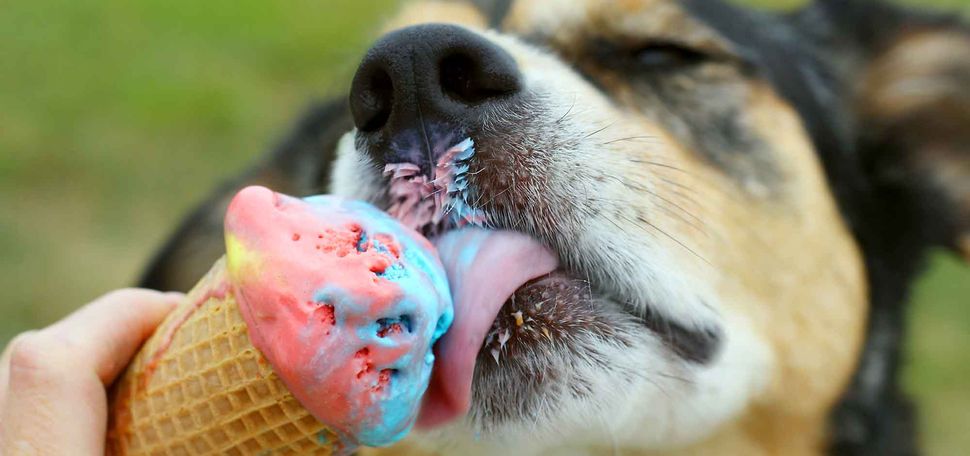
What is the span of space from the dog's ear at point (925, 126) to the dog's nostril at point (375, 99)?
6.36 feet

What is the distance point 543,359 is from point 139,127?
214 inches

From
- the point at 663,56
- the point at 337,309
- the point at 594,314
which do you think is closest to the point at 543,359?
the point at 594,314

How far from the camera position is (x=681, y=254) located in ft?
6.41

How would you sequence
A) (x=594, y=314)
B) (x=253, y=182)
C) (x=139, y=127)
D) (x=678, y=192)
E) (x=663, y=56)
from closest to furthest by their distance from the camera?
(x=594, y=314) → (x=678, y=192) → (x=663, y=56) → (x=253, y=182) → (x=139, y=127)

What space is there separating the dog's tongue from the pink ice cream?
0.09 m

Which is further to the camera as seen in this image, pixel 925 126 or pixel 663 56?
pixel 925 126

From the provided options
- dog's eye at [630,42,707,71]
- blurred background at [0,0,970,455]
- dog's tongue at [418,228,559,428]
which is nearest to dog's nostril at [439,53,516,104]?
dog's tongue at [418,228,559,428]

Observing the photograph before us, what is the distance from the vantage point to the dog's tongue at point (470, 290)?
1.50 meters

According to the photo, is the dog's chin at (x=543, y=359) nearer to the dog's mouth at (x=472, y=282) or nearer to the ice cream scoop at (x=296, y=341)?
the dog's mouth at (x=472, y=282)

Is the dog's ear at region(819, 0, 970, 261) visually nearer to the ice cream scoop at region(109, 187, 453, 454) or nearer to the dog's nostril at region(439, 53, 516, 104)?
the dog's nostril at region(439, 53, 516, 104)

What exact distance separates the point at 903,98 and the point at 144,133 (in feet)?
16.5

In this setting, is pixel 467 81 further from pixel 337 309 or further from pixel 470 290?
pixel 337 309

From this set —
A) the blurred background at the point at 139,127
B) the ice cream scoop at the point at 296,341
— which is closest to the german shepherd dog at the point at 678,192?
the ice cream scoop at the point at 296,341

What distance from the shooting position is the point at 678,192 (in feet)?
6.64
